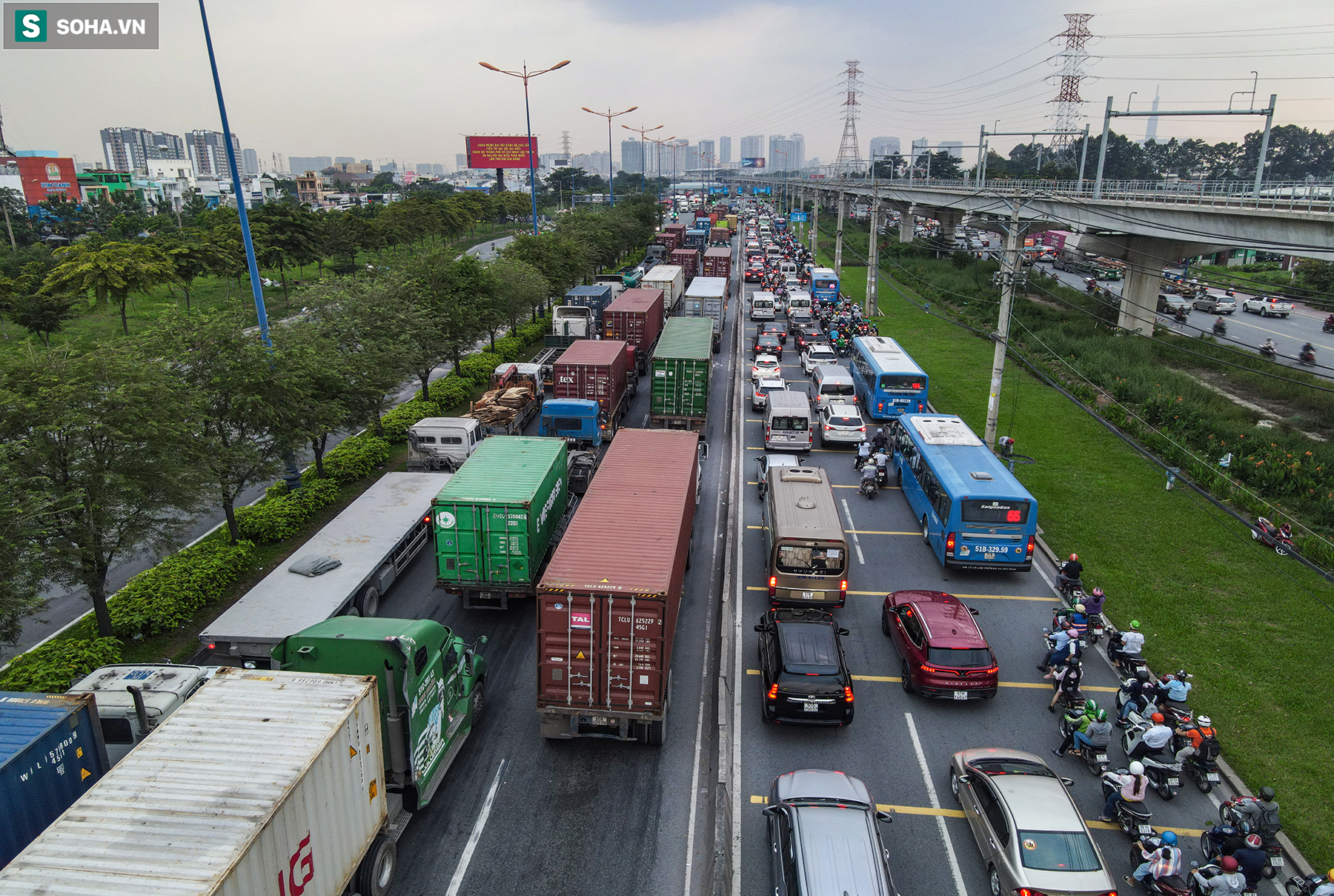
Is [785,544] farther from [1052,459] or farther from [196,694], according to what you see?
[1052,459]

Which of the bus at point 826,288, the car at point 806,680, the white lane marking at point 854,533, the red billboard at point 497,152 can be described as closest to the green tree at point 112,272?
the white lane marking at point 854,533

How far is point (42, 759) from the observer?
29.2 feet

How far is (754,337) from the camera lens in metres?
49.1

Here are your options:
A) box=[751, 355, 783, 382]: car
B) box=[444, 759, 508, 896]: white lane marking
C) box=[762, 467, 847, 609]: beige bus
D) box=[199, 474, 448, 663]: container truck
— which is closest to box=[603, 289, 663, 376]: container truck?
box=[751, 355, 783, 382]: car

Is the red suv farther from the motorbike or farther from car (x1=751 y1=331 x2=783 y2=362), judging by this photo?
car (x1=751 y1=331 x2=783 y2=362)

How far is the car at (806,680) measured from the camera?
13375mm

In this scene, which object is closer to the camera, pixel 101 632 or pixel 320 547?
pixel 101 632

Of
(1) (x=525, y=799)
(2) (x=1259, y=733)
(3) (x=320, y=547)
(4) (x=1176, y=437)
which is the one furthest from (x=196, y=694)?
(4) (x=1176, y=437)

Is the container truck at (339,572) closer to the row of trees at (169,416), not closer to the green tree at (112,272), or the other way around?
the row of trees at (169,416)

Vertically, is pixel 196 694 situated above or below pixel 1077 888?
above

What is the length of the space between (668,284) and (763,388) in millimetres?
18406

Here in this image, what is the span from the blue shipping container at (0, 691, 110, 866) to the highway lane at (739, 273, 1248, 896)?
29.0 ft

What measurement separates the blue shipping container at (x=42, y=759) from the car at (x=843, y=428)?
79.0ft

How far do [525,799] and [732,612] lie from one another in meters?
7.10
